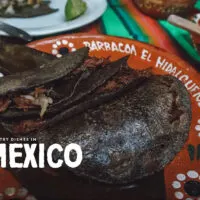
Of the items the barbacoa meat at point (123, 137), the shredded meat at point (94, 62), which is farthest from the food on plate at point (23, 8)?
the barbacoa meat at point (123, 137)

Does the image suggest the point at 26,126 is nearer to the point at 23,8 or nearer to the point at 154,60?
the point at 154,60

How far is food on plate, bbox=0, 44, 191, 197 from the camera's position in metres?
1.22

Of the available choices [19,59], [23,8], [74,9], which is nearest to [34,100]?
[19,59]

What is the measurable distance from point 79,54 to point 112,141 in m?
0.38

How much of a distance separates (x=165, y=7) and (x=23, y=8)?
82cm

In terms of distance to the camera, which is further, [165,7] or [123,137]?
[165,7]

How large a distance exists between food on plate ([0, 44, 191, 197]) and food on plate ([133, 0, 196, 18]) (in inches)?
34.3

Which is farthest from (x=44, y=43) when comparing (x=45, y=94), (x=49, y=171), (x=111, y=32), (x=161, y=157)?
(x=161, y=157)

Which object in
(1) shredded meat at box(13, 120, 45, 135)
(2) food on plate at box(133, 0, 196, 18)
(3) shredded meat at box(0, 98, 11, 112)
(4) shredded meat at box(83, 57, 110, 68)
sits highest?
(2) food on plate at box(133, 0, 196, 18)

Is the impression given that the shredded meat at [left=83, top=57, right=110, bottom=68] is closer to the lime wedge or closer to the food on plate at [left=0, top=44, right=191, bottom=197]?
the food on plate at [left=0, top=44, right=191, bottom=197]

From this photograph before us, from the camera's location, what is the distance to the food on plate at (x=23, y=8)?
2137mm

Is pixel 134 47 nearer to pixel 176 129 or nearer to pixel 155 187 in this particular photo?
pixel 176 129

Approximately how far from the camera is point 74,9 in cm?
209

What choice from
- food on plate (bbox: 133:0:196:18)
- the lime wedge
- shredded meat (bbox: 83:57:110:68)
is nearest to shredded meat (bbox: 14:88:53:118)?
shredded meat (bbox: 83:57:110:68)
